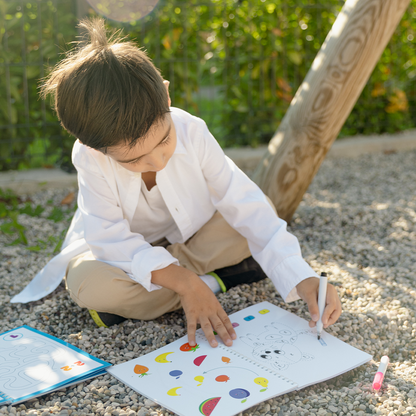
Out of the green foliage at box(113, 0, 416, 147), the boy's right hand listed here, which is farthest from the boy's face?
the green foliage at box(113, 0, 416, 147)

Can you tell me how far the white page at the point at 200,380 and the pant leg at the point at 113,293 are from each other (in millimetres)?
218

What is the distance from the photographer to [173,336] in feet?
4.79

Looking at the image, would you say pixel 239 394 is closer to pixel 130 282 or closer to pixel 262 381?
pixel 262 381

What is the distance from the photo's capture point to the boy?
4.08 ft

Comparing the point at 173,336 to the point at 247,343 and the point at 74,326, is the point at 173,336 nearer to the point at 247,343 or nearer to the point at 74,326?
the point at 247,343

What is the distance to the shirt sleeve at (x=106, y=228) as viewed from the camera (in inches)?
58.2

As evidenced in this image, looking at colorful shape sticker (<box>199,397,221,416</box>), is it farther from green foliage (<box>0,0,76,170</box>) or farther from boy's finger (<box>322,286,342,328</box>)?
green foliage (<box>0,0,76,170</box>)

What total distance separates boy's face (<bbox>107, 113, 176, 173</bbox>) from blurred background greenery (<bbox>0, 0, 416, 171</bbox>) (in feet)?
7.01

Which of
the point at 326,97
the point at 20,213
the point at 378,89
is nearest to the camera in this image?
the point at 326,97

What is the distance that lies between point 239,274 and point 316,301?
0.46 m

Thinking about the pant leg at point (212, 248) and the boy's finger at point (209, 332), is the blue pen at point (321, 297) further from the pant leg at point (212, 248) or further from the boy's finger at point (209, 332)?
the pant leg at point (212, 248)

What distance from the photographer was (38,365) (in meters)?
1.27

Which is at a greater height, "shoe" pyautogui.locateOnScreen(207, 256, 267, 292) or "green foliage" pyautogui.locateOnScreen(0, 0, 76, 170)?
"green foliage" pyautogui.locateOnScreen(0, 0, 76, 170)

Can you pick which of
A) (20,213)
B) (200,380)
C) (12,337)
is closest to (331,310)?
(200,380)
